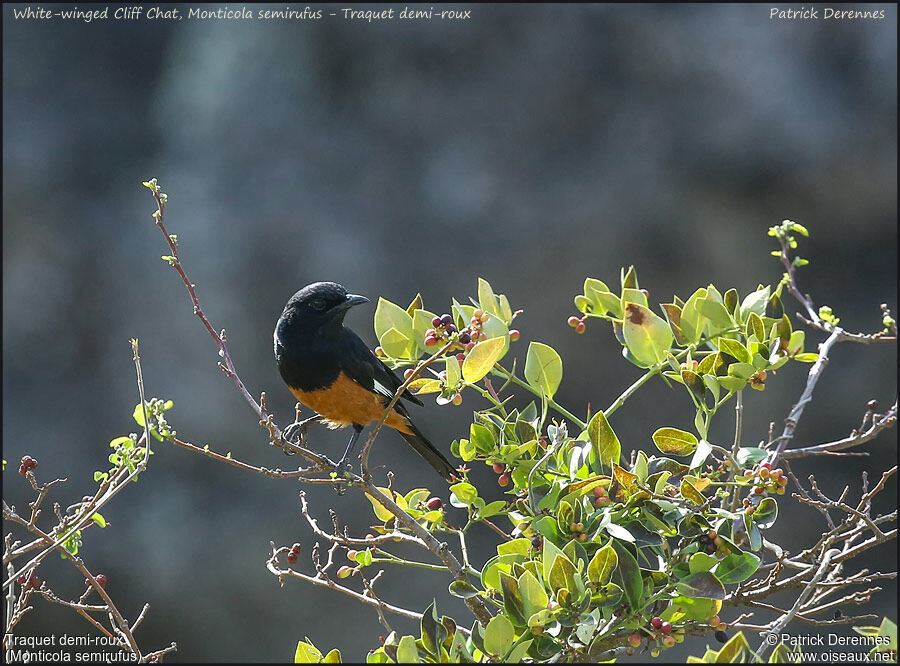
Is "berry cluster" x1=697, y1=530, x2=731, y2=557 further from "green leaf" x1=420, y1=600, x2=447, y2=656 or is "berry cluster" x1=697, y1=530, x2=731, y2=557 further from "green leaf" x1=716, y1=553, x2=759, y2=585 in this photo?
"green leaf" x1=420, y1=600, x2=447, y2=656

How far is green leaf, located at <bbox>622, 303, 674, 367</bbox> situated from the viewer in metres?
1.60

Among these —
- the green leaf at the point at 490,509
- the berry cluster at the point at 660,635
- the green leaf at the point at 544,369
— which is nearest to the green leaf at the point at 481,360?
the green leaf at the point at 544,369

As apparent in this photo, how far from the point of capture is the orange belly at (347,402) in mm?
2771

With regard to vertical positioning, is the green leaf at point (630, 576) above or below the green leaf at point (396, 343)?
below

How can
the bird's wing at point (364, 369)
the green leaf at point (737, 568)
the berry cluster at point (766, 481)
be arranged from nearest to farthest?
the green leaf at point (737, 568) → the berry cluster at point (766, 481) → the bird's wing at point (364, 369)

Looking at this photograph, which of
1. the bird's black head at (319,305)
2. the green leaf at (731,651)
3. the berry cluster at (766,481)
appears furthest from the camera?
the bird's black head at (319,305)

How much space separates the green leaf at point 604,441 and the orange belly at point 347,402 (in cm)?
122

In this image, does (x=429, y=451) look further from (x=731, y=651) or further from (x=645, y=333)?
(x=731, y=651)

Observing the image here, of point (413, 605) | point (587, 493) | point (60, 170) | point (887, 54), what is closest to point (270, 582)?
point (413, 605)

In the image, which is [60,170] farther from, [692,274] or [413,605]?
[692,274]

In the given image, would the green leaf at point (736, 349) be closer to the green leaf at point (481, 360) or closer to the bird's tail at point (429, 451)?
the green leaf at point (481, 360)

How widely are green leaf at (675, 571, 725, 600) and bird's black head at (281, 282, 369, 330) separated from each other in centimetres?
152

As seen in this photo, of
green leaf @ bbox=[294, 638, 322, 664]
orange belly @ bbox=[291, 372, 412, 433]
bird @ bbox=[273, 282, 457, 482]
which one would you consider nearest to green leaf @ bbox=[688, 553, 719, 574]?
green leaf @ bbox=[294, 638, 322, 664]

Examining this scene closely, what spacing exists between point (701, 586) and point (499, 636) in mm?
326
